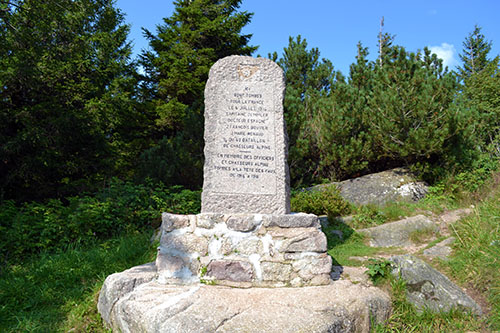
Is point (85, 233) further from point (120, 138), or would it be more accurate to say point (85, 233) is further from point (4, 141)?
point (120, 138)

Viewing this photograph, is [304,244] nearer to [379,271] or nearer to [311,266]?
[311,266]

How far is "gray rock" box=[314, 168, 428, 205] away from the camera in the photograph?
7164 mm

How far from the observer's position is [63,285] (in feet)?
12.6

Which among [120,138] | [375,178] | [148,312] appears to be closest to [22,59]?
[120,138]

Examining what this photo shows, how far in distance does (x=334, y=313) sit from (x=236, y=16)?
1221cm

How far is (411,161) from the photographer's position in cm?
788

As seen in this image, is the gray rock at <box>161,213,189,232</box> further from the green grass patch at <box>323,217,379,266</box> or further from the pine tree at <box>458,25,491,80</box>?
the pine tree at <box>458,25,491,80</box>

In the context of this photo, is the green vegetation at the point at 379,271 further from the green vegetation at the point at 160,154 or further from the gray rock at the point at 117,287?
the gray rock at the point at 117,287

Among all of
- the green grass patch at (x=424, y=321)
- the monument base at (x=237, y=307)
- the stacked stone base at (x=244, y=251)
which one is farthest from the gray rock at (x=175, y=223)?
the green grass patch at (x=424, y=321)

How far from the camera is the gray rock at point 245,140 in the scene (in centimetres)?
341

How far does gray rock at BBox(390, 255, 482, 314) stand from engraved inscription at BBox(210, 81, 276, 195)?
1.64 metres

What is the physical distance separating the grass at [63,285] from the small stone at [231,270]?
4.28ft

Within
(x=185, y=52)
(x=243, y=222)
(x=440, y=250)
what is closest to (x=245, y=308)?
(x=243, y=222)

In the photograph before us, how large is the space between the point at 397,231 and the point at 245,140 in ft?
11.8
